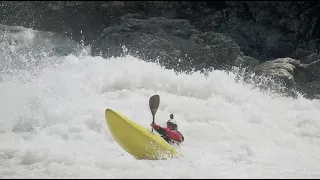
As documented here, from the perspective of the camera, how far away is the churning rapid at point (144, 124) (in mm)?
6426

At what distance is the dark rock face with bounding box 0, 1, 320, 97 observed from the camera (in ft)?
52.0

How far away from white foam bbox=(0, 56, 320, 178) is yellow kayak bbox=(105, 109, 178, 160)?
7.6 inches

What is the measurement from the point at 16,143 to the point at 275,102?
8436mm

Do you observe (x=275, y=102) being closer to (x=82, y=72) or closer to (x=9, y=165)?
(x=82, y=72)

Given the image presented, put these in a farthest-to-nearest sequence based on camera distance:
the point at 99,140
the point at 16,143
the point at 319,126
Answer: the point at 319,126 → the point at 99,140 → the point at 16,143

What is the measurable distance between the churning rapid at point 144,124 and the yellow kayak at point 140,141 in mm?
172

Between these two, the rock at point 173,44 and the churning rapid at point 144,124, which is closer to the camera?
the churning rapid at point 144,124

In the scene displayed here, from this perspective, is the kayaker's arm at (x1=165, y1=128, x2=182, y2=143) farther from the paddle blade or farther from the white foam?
the paddle blade

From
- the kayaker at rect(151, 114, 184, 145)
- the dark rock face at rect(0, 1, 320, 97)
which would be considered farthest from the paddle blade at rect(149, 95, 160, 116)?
the dark rock face at rect(0, 1, 320, 97)

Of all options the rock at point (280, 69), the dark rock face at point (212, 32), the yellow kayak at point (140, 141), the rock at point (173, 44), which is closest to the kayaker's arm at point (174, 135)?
the yellow kayak at point (140, 141)

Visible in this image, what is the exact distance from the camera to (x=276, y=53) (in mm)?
17203

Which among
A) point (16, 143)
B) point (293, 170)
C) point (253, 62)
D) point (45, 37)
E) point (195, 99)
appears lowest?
point (293, 170)

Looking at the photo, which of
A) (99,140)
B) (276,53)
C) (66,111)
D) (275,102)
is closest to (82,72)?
(66,111)

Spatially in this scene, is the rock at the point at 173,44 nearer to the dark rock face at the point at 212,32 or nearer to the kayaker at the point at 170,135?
the dark rock face at the point at 212,32
